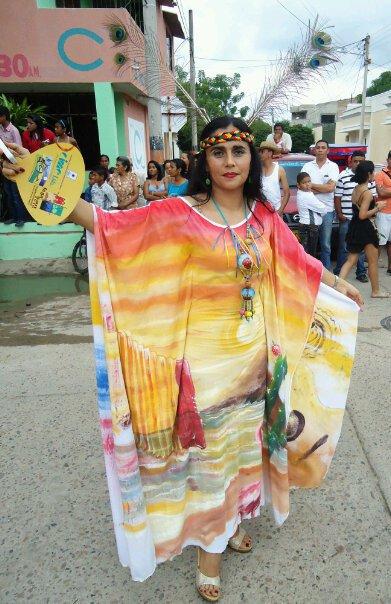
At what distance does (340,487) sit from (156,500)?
117 centimetres

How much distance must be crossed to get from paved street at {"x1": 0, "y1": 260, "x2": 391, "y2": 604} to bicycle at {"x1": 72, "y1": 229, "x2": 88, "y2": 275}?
424 centimetres

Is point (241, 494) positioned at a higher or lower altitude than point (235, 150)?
lower

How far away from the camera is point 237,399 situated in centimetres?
181

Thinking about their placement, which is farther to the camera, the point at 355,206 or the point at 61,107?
the point at 61,107

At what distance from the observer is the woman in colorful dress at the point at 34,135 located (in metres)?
8.14

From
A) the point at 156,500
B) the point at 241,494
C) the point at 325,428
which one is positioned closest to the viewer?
the point at 156,500

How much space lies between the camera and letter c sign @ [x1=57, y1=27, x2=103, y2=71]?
341 inches

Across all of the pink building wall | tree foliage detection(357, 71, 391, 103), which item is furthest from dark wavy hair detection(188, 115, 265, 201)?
tree foliage detection(357, 71, 391, 103)

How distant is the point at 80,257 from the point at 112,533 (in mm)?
6260

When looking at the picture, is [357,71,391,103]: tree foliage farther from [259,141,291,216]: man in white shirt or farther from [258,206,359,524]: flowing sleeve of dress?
[258,206,359,524]: flowing sleeve of dress

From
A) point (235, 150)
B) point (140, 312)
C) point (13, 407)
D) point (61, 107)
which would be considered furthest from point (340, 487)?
point (61, 107)

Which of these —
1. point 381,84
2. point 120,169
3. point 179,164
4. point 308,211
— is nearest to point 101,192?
point 120,169

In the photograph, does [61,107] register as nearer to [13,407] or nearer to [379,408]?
[13,407]

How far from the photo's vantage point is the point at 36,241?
8.26m
